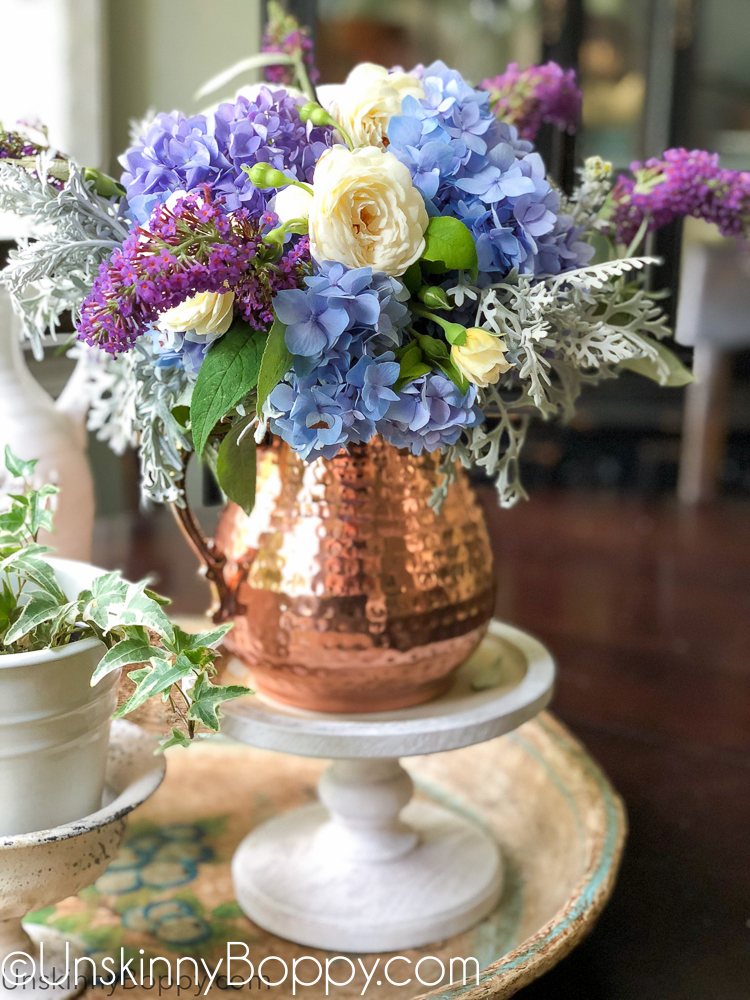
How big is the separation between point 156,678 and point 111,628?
0.04m

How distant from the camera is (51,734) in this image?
49cm

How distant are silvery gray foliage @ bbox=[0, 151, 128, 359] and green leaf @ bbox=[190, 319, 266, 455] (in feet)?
0.30

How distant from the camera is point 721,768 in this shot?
82 cm

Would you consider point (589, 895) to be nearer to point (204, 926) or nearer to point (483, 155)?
point (204, 926)

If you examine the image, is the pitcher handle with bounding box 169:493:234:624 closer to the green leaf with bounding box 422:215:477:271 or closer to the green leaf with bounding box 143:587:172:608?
the green leaf with bounding box 143:587:172:608

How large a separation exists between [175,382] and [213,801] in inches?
16.6

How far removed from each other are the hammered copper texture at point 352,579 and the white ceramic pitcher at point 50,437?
0.42 feet

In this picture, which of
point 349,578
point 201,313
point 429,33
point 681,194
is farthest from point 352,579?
point 429,33

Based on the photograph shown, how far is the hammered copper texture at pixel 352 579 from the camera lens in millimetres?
598

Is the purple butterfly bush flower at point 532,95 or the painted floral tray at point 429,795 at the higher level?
the purple butterfly bush flower at point 532,95

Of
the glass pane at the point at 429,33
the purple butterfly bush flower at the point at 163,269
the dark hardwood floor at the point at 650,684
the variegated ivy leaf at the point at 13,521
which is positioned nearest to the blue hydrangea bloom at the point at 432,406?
the purple butterfly bush flower at the point at 163,269

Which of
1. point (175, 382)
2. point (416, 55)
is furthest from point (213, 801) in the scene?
point (416, 55)

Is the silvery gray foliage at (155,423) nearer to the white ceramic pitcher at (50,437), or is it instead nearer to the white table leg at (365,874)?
the white ceramic pitcher at (50,437)

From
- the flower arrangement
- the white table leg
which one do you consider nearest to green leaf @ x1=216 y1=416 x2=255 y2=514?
the flower arrangement
